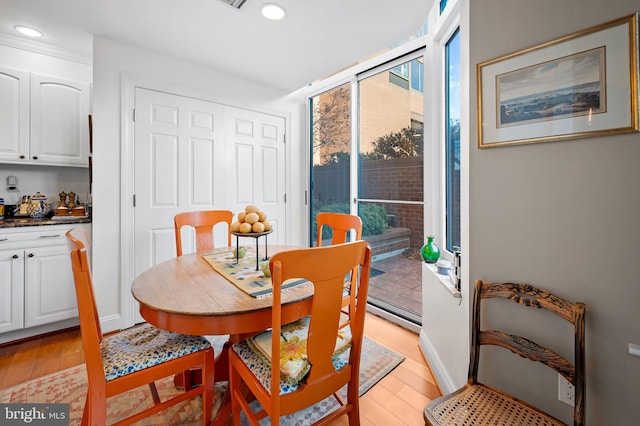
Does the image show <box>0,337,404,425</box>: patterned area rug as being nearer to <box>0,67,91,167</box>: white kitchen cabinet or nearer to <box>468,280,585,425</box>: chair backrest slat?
<box>468,280,585,425</box>: chair backrest slat

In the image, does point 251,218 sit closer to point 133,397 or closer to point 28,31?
point 133,397

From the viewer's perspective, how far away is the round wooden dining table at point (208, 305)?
3.75 ft

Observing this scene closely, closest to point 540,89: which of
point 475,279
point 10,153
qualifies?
point 475,279

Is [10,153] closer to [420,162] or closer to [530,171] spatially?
[420,162]

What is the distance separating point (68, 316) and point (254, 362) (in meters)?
2.31

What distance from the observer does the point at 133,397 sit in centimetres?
168

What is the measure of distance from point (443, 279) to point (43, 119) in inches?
142

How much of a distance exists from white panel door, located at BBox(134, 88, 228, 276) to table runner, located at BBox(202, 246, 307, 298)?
38.7 inches

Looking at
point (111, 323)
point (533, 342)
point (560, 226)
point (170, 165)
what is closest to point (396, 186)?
point (560, 226)

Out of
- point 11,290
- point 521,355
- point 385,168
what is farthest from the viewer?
point 385,168

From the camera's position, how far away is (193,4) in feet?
6.45

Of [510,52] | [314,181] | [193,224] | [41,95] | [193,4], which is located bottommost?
[193,224]

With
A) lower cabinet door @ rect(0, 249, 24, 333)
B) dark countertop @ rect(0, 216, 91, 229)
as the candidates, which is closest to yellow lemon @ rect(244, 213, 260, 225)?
dark countertop @ rect(0, 216, 91, 229)

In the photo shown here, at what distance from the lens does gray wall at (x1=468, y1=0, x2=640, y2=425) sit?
3.26ft
